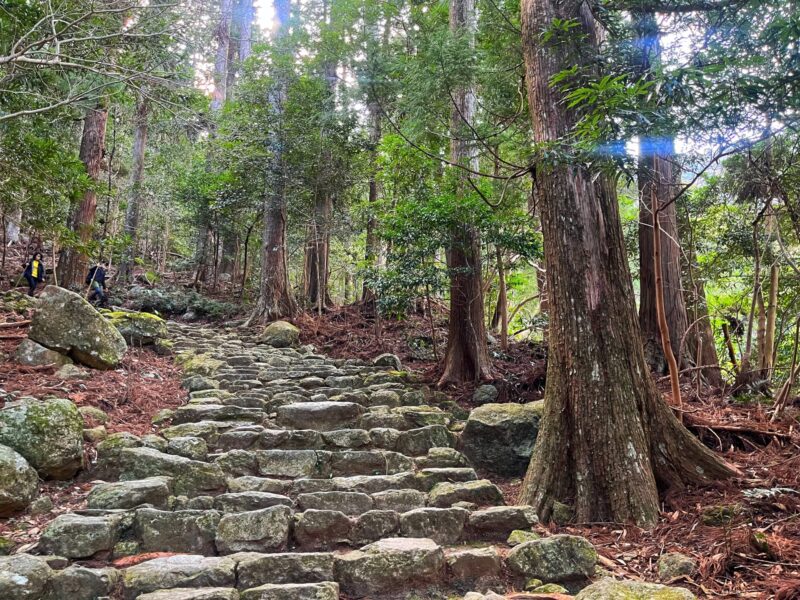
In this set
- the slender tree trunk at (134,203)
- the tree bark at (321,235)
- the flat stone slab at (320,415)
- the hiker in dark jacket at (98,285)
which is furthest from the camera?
the slender tree trunk at (134,203)

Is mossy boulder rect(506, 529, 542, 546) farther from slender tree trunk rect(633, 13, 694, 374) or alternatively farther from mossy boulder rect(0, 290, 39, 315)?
mossy boulder rect(0, 290, 39, 315)

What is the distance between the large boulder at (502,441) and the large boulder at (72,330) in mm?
4719

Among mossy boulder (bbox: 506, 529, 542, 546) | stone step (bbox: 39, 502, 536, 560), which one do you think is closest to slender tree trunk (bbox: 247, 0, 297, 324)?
stone step (bbox: 39, 502, 536, 560)

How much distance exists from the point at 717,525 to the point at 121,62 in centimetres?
845

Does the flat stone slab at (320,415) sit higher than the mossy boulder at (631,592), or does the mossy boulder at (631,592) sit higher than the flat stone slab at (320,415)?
the flat stone slab at (320,415)

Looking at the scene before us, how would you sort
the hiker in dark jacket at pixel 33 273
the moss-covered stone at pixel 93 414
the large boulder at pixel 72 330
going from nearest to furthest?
the moss-covered stone at pixel 93 414, the large boulder at pixel 72 330, the hiker in dark jacket at pixel 33 273

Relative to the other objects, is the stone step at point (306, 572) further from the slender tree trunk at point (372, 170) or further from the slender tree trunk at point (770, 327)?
the slender tree trunk at point (372, 170)

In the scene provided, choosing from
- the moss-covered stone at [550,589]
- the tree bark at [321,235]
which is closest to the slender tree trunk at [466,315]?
the moss-covered stone at [550,589]

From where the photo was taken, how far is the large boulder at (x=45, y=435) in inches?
154

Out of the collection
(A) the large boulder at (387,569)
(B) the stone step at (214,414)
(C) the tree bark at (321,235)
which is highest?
(C) the tree bark at (321,235)

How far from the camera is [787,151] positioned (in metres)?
5.55

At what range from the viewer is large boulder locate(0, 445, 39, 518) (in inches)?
135

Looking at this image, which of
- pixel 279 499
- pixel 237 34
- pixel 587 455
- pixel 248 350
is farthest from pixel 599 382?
pixel 237 34

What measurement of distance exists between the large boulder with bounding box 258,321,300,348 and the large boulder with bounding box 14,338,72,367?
15.6 ft
